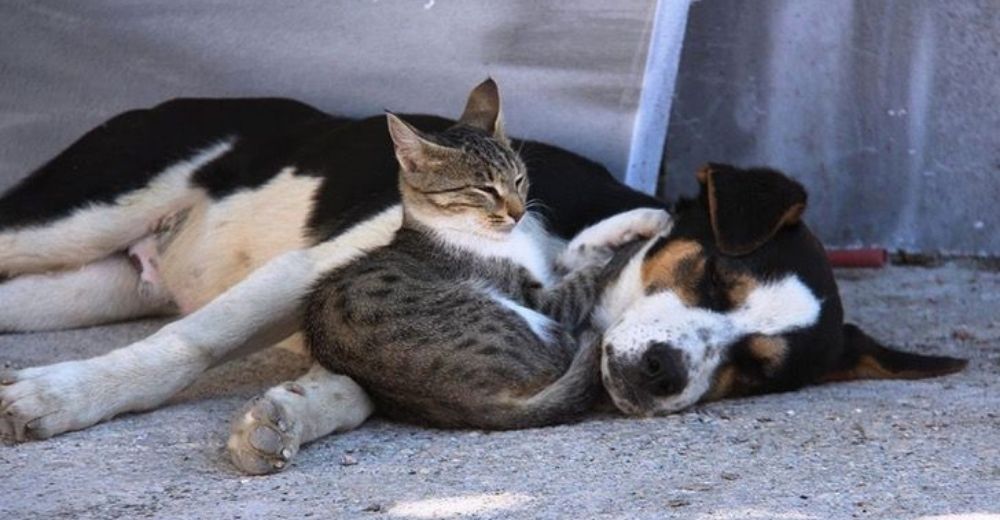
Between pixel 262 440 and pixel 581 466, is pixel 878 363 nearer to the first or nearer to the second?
pixel 581 466

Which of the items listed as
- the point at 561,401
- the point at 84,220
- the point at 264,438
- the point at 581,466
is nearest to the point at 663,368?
the point at 561,401

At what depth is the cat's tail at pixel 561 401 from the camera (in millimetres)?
4566

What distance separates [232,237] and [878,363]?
7.14ft

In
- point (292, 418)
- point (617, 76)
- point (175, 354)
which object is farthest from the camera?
point (617, 76)

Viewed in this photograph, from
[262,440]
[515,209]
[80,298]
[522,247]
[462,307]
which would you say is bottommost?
[80,298]

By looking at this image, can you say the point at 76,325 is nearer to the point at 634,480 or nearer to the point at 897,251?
the point at 634,480

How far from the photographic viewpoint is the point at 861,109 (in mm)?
6754

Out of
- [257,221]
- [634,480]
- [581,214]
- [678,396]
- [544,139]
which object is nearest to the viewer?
[634,480]

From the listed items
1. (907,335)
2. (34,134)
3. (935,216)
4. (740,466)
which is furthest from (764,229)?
(34,134)

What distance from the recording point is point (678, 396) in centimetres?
473

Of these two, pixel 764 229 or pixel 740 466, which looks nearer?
pixel 740 466

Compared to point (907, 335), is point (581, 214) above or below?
above

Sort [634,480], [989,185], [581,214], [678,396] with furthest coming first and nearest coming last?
1. [989,185]
2. [581,214]
3. [678,396]
4. [634,480]

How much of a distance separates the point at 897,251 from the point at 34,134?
133 inches
